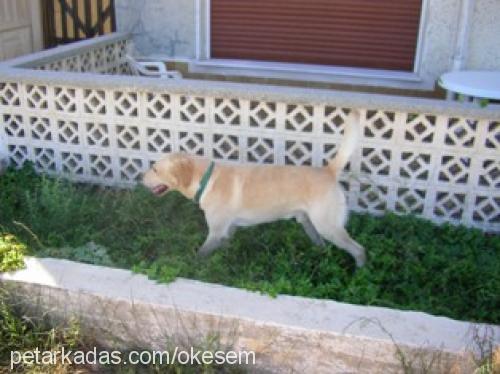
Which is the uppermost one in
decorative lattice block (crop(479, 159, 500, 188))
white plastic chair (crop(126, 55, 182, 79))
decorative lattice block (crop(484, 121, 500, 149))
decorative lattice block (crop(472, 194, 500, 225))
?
white plastic chair (crop(126, 55, 182, 79))

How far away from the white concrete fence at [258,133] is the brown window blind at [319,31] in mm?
2481

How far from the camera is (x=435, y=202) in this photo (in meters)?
5.18

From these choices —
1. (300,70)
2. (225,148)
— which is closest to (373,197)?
(225,148)

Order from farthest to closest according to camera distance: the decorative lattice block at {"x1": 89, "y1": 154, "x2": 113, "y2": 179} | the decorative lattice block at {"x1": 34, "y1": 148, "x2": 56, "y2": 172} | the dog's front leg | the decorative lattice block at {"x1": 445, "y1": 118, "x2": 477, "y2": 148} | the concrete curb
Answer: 1. the decorative lattice block at {"x1": 34, "y1": 148, "x2": 56, "y2": 172}
2. the decorative lattice block at {"x1": 89, "y1": 154, "x2": 113, "y2": 179}
3. the decorative lattice block at {"x1": 445, "y1": 118, "x2": 477, "y2": 148}
4. the dog's front leg
5. the concrete curb

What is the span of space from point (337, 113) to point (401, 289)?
1693 millimetres

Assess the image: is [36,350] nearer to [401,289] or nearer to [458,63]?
[401,289]

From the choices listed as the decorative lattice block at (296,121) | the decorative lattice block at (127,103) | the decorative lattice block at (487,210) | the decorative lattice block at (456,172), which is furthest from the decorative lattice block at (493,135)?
the decorative lattice block at (127,103)

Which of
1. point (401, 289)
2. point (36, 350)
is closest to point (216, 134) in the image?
point (401, 289)

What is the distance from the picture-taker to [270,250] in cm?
475

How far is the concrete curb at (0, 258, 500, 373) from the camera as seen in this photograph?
320 cm

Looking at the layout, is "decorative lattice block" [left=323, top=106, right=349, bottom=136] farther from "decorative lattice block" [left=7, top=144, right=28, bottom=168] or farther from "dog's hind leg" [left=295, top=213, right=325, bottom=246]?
"decorative lattice block" [left=7, top=144, right=28, bottom=168]

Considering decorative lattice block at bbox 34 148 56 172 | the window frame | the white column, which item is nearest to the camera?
decorative lattice block at bbox 34 148 56 172

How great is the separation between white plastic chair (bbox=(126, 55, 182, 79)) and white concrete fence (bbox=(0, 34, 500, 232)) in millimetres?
1804

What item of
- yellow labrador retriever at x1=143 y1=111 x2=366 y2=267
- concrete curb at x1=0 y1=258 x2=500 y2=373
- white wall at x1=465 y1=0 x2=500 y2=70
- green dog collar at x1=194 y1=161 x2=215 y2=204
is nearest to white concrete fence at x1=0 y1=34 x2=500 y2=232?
yellow labrador retriever at x1=143 y1=111 x2=366 y2=267
